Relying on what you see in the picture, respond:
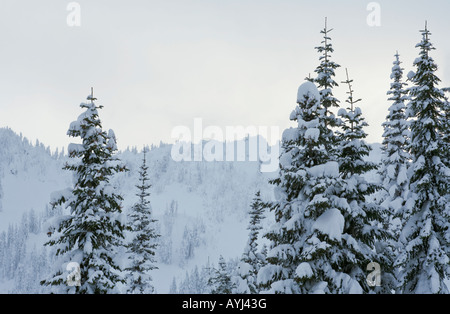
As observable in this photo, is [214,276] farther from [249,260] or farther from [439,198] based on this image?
[439,198]

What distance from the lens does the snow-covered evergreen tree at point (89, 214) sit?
15.7 meters

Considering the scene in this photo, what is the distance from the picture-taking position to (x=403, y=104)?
90.7 ft

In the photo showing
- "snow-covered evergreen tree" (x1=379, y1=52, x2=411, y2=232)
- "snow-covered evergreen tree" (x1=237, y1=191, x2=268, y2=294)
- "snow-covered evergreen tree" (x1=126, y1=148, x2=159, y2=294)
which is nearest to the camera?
"snow-covered evergreen tree" (x1=379, y1=52, x2=411, y2=232)

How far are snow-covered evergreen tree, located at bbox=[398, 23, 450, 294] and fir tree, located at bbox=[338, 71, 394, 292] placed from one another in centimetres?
144

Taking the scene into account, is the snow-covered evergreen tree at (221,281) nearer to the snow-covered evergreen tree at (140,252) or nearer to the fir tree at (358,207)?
the snow-covered evergreen tree at (140,252)

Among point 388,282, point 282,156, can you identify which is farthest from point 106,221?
point 388,282

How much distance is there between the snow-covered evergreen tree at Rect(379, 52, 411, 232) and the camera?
88.9ft

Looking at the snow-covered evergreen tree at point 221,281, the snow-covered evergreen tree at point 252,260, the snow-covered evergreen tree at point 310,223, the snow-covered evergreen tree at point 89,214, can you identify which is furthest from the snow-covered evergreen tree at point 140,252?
the snow-covered evergreen tree at point 310,223

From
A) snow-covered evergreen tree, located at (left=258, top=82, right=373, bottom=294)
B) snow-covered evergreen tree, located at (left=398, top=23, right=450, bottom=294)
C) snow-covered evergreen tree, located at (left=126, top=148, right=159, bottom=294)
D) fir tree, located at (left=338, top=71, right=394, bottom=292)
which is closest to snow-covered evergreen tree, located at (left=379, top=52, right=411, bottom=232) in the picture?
snow-covered evergreen tree, located at (left=398, top=23, right=450, bottom=294)

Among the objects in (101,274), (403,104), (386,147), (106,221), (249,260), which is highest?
(403,104)

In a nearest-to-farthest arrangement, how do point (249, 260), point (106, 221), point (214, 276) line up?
point (106, 221) < point (249, 260) < point (214, 276)

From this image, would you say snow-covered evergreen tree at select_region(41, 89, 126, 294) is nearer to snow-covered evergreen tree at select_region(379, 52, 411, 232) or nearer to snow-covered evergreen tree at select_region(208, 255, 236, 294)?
snow-covered evergreen tree at select_region(208, 255, 236, 294)
